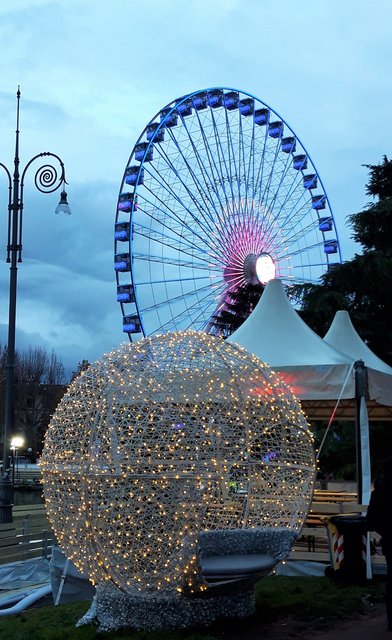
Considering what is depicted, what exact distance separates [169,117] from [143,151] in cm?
173

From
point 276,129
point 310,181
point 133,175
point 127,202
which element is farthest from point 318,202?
point 127,202

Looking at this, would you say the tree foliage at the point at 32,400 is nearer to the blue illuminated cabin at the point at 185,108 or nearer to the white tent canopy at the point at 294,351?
the blue illuminated cabin at the point at 185,108

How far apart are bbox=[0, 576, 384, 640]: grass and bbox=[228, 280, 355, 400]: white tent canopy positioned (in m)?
2.54

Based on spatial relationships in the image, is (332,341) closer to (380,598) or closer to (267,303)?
(267,303)

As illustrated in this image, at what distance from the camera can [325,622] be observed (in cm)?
712

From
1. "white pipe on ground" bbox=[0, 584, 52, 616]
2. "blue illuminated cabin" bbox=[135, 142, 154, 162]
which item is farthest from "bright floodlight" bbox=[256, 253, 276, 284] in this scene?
"white pipe on ground" bbox=[0, 584, 52, 616]

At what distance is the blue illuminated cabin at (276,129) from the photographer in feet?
102

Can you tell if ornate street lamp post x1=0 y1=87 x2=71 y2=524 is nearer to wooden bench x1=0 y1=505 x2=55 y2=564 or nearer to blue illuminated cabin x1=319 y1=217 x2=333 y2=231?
wooden bench x1=0 y1=505 x2=55 y2=564

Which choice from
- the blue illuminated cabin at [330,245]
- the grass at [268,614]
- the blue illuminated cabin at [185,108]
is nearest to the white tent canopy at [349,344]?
the grass at [268,614]

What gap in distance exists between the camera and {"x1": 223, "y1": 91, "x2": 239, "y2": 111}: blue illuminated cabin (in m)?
29.4

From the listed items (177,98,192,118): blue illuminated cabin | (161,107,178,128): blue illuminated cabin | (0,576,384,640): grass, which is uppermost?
(177,98,192,118): blue illuminated cabin

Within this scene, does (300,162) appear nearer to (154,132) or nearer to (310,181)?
(310,181)

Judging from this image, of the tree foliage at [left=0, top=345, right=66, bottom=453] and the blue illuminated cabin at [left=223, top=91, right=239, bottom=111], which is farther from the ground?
the blue illuminated cabin at [left=223, top=91, right=239, bottom=111]

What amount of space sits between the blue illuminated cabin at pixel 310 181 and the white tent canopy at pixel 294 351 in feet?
62.8
